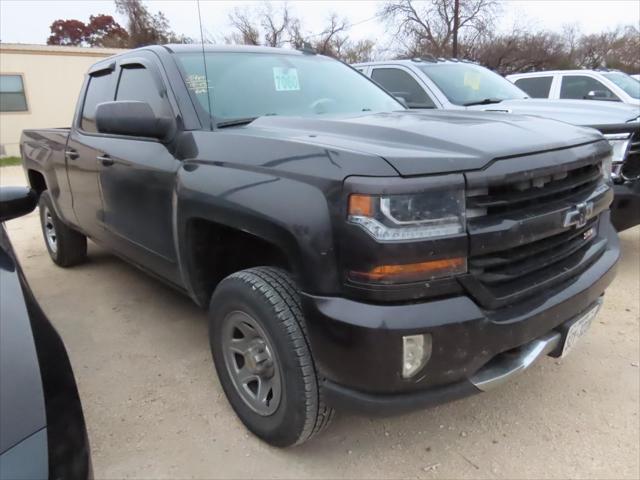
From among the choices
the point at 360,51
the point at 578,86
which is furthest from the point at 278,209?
the point at 360,51

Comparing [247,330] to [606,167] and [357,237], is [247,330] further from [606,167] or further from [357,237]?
[606,167]

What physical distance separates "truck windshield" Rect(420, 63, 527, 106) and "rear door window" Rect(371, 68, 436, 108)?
19cm

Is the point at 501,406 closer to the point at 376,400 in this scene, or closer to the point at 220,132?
the point at 376,400

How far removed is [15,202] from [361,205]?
136 cm

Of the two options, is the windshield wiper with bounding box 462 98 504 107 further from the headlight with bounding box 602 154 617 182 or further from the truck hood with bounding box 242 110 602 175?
the headlight with bounding box 602 154 617 182

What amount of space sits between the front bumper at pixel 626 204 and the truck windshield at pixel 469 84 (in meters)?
2.07

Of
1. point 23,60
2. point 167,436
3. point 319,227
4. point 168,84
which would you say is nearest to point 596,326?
point 319,227

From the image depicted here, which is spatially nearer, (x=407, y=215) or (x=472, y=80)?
(x=407, y=215)

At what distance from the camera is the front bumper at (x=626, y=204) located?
3887mm

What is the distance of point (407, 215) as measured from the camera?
168cm

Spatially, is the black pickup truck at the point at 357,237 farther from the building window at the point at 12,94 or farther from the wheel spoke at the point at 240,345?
the building window at the point at 12,94

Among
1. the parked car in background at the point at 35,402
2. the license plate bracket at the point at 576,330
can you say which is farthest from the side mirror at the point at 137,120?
the license plate bracket at the point at 576,330

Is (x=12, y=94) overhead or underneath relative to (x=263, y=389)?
overhead

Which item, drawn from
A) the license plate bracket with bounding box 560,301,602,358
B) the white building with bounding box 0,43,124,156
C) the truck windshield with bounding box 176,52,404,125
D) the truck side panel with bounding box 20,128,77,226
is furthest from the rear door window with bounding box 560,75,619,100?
the white building with bounding box 0,43,124,156
